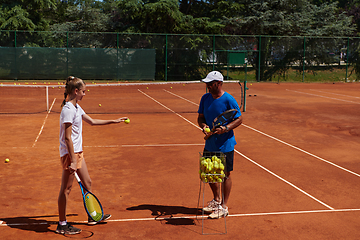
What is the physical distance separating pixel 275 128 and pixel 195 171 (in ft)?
17.5

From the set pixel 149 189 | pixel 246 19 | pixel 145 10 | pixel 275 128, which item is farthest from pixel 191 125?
pixel 246 19

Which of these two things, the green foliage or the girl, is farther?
the green foliage

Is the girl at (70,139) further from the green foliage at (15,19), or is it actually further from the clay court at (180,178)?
the green foliage at (15,19)

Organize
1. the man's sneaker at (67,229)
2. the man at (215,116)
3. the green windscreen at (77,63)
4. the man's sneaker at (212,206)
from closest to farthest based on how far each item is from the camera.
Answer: the man's sneaker at (67,229) < the man at (215,116) < the man's sneaker at (212,206) < the green windscreen at (77,63)

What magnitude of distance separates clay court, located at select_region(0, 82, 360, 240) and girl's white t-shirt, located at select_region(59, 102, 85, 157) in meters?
1.09

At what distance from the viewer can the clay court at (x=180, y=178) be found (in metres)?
5.13

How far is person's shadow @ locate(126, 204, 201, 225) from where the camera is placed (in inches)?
210

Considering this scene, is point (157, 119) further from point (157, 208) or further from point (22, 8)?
point (22, 8)

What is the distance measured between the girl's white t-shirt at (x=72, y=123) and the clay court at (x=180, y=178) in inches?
43.1

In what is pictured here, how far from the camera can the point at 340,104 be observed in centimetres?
1850

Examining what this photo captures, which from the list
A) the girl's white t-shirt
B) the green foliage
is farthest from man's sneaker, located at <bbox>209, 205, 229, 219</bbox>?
the green foliage

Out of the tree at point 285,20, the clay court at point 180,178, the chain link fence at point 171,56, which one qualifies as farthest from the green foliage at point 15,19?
the clay court at point 180,178

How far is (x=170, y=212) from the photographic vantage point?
5625 mm

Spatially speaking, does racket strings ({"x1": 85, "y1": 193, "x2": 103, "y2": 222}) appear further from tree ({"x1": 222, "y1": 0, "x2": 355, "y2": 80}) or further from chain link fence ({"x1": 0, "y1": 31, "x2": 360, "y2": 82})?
tree ({"x1": 222, "y1": 0, "x2": 355, "y2": 80})
